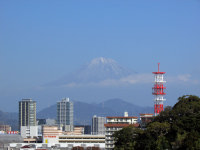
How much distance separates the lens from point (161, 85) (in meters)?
141

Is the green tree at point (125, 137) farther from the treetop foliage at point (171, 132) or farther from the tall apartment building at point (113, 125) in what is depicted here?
the tall apartment building at point (113, 125)

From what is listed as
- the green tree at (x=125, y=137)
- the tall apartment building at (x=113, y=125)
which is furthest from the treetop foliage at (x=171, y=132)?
the tall apartment building at (x=113, y=125)

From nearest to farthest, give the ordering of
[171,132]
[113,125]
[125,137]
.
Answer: [171,132] → [125,137] → [113,125]

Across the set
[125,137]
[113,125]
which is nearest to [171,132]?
[125,137]

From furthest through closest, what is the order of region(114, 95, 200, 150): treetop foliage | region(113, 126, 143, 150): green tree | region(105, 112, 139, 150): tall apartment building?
region(105, 112, 139, 150): tall apartment building
region(113, 126, 143, 150): green tree
region(114, 95, 200, 150): treetop foliage

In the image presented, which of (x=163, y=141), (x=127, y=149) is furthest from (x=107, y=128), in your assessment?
(x=163, y=141)

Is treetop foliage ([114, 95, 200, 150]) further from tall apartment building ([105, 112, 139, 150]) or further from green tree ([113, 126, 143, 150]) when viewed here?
tall apartment building ([105, 112, 139, 150])

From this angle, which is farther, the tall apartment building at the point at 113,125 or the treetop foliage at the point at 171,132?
the tall apartment building at the point at 113,125

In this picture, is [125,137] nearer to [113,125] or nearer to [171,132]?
[171,132]

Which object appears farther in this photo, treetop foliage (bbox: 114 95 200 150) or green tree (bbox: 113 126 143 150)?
green tree (bbox: 113 126 143 150)

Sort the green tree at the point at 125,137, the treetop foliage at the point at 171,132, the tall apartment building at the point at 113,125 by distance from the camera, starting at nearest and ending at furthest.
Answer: the treetop foliage at the point at 171,132
the green tree at the point at 125,137
the tall apartment building at the point at 113,125

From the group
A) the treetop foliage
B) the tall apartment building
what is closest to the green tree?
the treetop foliage

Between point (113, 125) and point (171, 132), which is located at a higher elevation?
point (113, 125)

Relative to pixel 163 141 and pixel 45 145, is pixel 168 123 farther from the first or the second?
pixel 45 145
